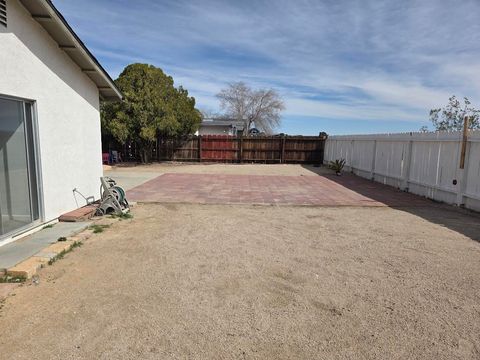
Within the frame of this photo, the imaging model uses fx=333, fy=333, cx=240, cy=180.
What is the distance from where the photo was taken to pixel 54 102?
6.04 metres

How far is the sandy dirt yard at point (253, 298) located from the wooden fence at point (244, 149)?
15.7 metres

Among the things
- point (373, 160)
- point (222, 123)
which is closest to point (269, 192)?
point (373, 160)

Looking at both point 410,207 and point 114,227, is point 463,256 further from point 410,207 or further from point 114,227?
point 114,227

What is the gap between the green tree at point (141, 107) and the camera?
57.3 feet

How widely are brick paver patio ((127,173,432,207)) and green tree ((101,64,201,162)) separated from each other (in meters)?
5.36

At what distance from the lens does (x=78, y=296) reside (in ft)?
11.6

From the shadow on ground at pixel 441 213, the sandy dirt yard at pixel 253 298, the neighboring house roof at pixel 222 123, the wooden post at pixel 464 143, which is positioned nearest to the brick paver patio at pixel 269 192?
the shadow on ground at pixel 441 213

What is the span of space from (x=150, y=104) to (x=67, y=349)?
53.3 ft

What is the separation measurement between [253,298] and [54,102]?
5060mm

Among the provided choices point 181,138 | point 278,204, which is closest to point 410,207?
point 278,204

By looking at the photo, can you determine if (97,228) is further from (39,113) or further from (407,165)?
(407,165)

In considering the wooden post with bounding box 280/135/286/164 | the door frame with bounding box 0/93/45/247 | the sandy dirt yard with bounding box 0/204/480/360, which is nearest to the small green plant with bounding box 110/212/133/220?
the sandy dirt yard with bounding box 0/204/480/360

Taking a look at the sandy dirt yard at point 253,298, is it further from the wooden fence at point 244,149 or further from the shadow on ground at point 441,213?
the wooden fence at point 244,149

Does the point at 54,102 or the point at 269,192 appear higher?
the point at 54,102
